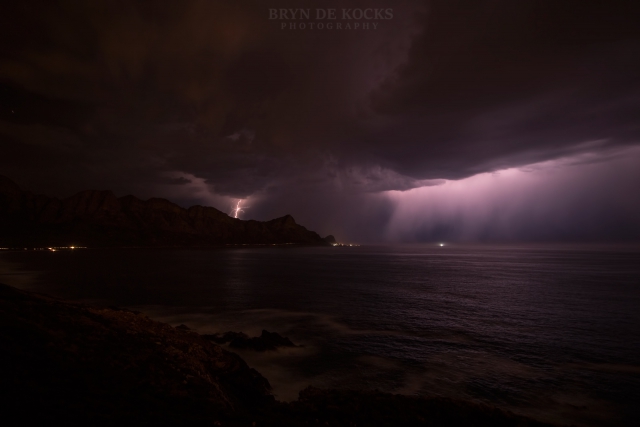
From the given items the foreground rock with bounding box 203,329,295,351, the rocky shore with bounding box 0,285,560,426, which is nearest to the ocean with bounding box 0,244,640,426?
the foreground rock with bounding box 203,329,295,351

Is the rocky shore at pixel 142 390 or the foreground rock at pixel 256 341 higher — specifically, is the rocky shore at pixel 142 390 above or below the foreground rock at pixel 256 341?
above

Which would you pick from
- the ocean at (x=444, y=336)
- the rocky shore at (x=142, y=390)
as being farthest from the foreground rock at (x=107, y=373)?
the ocean at (x=444, y=336)

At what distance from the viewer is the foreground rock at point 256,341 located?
27828mm

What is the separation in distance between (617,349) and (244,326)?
35.8 metres

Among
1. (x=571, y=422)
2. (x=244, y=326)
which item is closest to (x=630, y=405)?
(x=571, y=422)

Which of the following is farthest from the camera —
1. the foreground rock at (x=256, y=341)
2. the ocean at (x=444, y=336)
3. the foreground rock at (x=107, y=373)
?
the foreground rock at (x=256, y=341)

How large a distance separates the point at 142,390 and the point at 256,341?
15121mm

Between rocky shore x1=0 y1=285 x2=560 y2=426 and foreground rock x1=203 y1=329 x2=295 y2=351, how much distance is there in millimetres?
6117

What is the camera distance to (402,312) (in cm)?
4266

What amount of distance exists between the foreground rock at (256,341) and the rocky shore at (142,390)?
20.1 feet

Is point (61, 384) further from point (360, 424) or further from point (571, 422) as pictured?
point (571, 422)

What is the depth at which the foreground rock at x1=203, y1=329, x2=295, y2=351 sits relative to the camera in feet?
91.3

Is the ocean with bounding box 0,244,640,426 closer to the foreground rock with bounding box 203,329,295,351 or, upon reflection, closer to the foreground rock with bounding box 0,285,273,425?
the foreground rock with bounding box 203,329,295,351

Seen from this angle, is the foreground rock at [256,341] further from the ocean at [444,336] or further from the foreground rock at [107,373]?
the foreground rock at [107,373]
